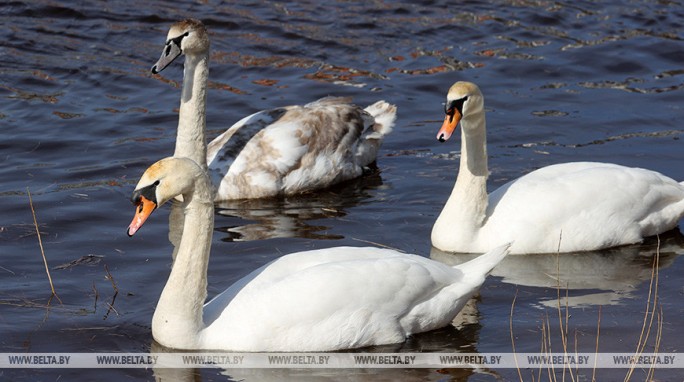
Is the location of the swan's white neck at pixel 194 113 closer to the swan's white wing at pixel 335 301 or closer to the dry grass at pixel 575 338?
the swan's white wing at pixel 335 301

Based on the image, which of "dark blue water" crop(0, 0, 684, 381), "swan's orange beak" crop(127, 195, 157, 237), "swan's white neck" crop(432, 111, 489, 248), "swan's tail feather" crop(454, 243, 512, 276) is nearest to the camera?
"swan's orange beak" crop(127, 195, 157, 237)

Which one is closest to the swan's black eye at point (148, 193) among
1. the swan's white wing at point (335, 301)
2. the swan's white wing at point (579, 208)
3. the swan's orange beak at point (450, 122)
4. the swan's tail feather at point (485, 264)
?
the swan's white wing at point (335, 301)

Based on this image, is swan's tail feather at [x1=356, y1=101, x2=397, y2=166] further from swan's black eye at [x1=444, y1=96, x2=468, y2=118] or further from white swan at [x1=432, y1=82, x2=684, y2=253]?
swan's black eye at [x1=444, y1=96, x2=468, y2=118]

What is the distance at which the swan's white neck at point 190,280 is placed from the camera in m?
7.91

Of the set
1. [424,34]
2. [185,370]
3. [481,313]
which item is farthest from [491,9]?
[185,370]

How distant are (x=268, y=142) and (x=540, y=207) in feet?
10.6

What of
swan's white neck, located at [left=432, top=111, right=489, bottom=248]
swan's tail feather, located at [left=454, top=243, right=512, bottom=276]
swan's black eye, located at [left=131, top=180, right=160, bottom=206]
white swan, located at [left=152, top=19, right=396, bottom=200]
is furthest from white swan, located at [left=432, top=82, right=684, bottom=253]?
swan's black eye, located at [left=131, top=180, right=160, bottom=206]

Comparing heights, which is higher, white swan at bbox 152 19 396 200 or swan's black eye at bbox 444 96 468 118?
swan's black eye at bbox 444 96 468 118

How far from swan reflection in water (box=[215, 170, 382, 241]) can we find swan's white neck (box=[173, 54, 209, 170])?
22.3 inches

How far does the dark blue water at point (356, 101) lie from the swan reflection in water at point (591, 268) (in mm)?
25

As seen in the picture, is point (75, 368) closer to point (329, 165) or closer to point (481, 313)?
point (481, 313)

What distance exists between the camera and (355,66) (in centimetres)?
1647

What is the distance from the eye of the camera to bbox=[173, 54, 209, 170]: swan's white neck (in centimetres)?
1170

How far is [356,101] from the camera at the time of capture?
1513cm
